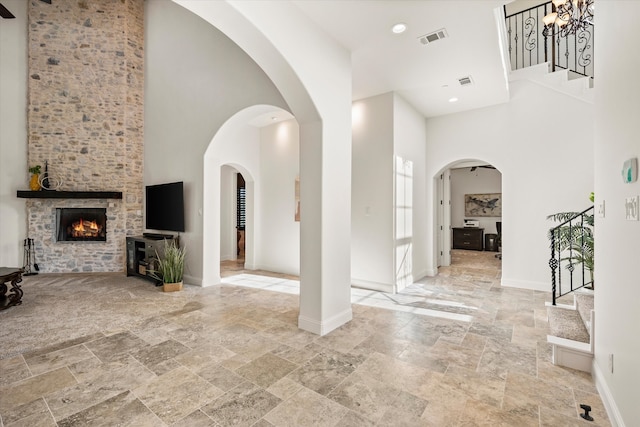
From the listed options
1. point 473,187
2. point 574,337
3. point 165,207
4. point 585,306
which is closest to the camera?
point 574,337

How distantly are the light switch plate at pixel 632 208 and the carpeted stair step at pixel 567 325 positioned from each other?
1.53 metres

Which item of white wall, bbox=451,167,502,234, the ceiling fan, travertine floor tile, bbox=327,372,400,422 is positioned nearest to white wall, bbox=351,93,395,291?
travertine floor tile, bbox=327,372,400,422

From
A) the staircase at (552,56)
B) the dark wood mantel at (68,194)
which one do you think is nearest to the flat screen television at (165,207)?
the dark wood mantel at (68,194)

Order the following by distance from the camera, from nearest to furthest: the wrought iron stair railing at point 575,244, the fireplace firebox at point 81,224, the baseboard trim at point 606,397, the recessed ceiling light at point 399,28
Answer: the baseboard trim at point 606,397 → the recessed ceiling light at point 399,28 → the wrought iron stair railing at point 575,244 → the fireplace firebox at point 81,224

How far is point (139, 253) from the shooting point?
19.0 ft

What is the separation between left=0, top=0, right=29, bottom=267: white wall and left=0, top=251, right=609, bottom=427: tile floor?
2.88 m

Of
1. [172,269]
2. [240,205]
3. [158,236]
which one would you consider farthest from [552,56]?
[158,236]

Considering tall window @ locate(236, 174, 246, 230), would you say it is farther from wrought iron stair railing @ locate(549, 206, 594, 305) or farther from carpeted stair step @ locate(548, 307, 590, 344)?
carpeted stair step @ locate(548, 307, 590, 344)

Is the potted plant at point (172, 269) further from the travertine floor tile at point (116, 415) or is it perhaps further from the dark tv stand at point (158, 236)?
the travertine floor tile at point (116, 415)

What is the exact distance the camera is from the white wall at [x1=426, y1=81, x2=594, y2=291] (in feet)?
15.3

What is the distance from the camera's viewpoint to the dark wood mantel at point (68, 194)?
19.6 feet

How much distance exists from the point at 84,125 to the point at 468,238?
11.3 meters

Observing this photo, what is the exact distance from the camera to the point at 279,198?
645 cm

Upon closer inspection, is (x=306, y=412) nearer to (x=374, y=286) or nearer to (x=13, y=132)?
(x=374, y=286)
